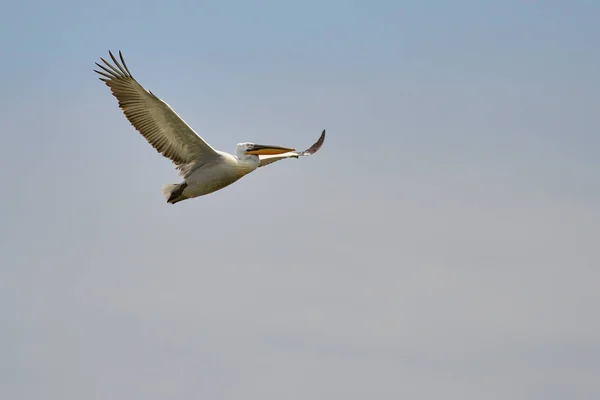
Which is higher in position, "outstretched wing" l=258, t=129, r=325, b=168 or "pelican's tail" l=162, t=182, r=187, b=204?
"outstretched wing" l=258, t=129, r=325, b=168

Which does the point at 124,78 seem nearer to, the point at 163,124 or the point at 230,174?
the point at 163,124

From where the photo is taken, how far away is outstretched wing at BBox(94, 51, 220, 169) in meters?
20.8

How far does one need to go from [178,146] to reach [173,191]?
0.81 meters

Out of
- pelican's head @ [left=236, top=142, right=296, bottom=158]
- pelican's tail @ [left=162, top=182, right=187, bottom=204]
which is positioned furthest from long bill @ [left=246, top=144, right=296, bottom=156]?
pelican's tail @ [left=162, top=182, right=187, bottom=204]

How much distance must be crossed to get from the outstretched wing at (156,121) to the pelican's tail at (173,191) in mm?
360

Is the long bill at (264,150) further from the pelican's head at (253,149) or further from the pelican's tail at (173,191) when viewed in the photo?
the pelican's tail at (173,191)

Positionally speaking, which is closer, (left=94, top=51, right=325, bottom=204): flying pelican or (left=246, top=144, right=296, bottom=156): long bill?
(left=94, top=51, right=325, bottom=204): flying pelican

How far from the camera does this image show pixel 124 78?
Answer: 68.3ft

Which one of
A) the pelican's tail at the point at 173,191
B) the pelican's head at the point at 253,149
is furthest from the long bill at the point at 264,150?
the pelican's tail at the point at 173,191

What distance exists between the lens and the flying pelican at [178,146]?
68.5 feet

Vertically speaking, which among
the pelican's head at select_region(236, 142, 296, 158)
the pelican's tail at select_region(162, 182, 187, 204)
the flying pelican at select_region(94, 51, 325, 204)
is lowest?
the pelican's tail at select_region(162, 182, 187, 204)

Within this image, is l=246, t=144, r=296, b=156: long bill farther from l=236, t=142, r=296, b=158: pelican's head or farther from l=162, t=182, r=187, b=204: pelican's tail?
l=162, t=182, r=187, b=204: pelican's tail

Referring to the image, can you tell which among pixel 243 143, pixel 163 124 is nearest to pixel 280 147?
pixel 243 143

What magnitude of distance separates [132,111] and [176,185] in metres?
1.54
